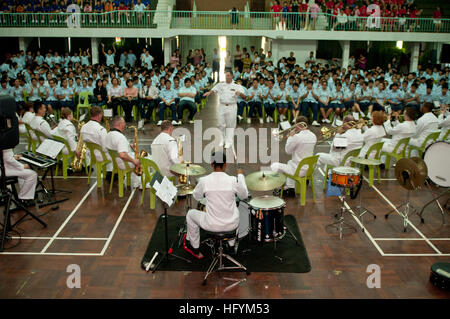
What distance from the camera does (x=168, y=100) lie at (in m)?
13.5

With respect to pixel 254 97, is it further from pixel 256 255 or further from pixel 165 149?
pixel 256 255

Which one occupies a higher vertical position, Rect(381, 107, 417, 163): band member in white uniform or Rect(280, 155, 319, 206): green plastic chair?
Rect(381, 107, 417, 163): band member in white uniform

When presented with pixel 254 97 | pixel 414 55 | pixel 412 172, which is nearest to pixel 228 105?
pixel 254 97

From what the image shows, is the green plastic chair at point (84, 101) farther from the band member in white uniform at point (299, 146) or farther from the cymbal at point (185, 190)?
the cymbal at point (185, 190)

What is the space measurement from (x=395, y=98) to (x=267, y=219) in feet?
30.0

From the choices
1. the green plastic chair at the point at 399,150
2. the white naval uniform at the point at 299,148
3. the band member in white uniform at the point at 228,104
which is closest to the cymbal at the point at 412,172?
the white naval uniform at the point at 299,148

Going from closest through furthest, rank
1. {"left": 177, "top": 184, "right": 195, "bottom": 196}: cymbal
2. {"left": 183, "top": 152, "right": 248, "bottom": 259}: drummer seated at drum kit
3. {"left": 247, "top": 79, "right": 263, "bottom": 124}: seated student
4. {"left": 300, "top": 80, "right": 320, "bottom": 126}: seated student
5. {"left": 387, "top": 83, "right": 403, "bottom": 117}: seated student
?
1. {"left": 183, "top": 152, "right": 248, "bottom": 259}: drummer seated at drum kit
2. {"left": 177, "top": 184, "right": 195, "bottom": 196}: cymbal
3. {"left": 387, "top": 83, "right": 403, "bottom": 117}: seated student
4. {"left": 300, "top": 80, "right": 320, "bottom": 126}: seated student
5. {"left": 247, "top": 79, "right": 263, "bottom": 124}: seated student

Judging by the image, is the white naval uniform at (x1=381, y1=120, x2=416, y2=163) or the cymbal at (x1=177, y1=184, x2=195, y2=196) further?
the white naval uniform at (x1=381, y1=120, x2=416, y2=163)

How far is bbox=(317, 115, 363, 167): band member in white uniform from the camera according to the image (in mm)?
8125

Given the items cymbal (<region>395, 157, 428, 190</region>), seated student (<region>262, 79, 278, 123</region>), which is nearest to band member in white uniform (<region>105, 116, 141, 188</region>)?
cymbal (<region>395, 157, 428, 190</region>)

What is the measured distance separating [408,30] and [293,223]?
55.1 ft

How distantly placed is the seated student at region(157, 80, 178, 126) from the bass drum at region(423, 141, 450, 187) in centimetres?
771

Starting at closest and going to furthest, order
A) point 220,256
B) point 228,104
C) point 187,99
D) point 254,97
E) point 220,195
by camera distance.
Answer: point 220,195 → point 220,256 → point 228,104 → point 187,99 → point 254,97

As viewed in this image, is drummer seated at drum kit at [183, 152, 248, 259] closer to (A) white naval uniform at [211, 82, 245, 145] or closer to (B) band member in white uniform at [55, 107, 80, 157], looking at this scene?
(B) band member in white uniform at [55, 107, 80, 157]
